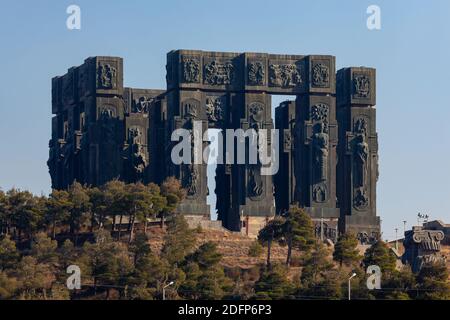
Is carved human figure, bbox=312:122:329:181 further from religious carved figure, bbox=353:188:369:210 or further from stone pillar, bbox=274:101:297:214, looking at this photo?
religious carved figure, bbox=353:188:369:210

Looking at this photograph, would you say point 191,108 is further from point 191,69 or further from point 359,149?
point 359,149

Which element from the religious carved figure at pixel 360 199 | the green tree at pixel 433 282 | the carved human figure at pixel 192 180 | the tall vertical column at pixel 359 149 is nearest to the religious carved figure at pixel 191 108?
the carved human figure at pixel 192 180

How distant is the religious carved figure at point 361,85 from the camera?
408ft

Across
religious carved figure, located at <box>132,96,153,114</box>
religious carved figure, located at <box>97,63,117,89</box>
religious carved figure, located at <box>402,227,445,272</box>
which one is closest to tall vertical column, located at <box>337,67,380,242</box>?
religious carved figure, located at <box>402,227,445,272</box>

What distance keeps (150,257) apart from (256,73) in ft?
62.8

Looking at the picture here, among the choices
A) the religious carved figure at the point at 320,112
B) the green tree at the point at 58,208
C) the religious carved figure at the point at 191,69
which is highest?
the religious carved figure at the point at 191,69

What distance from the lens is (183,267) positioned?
108 metres

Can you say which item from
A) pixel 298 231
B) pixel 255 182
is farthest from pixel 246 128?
pixel 298 231

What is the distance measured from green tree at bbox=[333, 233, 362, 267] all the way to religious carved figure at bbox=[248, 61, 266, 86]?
12.5 meters

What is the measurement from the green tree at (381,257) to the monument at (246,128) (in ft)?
30.1

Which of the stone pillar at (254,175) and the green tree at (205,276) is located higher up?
the stone pillar at (254,175)

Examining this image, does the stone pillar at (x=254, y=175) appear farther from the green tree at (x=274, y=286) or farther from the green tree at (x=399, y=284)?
the green tree at (x=399, y=284)

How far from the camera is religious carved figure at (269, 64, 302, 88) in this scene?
4796 inches

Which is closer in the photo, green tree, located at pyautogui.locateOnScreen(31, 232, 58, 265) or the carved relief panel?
green tree, located at pyautogui.locateOnScreen(31, 232, 58, 265)
